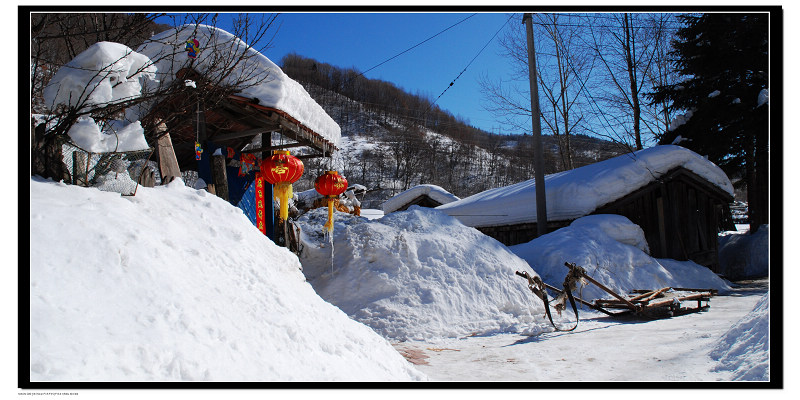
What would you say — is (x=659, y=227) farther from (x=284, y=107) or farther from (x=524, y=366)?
(x=284, y=107)

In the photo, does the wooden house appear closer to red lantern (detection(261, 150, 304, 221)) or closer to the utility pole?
the utility pole

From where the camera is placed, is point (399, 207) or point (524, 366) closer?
point (524, 366)

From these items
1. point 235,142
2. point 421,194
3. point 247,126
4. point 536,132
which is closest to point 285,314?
point 247,126

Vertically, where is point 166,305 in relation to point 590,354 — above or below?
above

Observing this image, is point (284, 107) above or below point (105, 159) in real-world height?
above

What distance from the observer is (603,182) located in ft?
38.1

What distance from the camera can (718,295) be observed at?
9.72 metres

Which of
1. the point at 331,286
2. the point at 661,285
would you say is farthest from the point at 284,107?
the point at 661,285

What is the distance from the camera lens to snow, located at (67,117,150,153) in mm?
3211

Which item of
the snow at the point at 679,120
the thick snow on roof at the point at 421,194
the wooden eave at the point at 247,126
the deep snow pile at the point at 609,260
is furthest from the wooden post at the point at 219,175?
the snow at the point at 679,120

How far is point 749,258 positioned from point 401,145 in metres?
38.1

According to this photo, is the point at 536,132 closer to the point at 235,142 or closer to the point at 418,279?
the point at 418,279

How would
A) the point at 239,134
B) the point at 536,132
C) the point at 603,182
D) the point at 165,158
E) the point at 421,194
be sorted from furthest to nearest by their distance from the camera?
the point at 421,194
the point at 603,182
the point at 536,132
the point at 239,134
the point at 165,158

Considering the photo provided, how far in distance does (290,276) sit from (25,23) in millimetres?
2588
